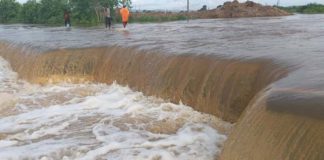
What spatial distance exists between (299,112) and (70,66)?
7881 mm

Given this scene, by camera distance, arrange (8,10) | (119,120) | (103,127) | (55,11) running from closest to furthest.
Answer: (103,127) < (119,120) < (55,11) < (8,10)

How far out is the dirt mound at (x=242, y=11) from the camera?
39.4 m

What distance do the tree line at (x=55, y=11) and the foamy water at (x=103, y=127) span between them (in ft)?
72.8

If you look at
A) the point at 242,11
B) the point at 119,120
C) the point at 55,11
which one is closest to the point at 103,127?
the point at 119,120

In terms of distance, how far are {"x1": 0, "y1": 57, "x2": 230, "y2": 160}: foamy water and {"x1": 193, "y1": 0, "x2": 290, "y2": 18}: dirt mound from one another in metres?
31.3

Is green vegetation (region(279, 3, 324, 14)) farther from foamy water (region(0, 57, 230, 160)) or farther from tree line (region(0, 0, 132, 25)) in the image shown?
foamy water (region(0, 57, 230, 160))

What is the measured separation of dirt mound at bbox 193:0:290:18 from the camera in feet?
129

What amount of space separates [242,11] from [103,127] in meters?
34.4

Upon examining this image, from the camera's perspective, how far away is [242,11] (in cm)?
4000

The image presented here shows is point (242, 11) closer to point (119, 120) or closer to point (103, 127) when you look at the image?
point (119, 120)

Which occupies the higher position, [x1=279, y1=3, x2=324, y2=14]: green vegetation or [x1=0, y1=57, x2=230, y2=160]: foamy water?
[x1=279, y1=3, x2=324, y2=14]: green vegetation

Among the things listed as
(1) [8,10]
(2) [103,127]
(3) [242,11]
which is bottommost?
(2) [103,127]

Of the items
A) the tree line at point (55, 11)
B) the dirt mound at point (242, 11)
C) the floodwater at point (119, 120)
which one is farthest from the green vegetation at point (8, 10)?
the floodwater at point (119, 120)

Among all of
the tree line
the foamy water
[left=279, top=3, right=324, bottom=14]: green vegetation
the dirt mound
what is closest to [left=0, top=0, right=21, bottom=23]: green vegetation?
the tree line
